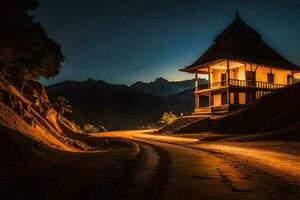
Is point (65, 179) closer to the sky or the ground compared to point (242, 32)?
closer to the ground

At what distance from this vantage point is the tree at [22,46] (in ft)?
70.0

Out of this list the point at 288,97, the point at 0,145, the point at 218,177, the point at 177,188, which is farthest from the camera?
the point at 288,97

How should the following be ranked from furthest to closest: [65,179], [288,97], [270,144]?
[288,97], [270,144], [65,179]

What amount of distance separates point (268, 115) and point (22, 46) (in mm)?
19290

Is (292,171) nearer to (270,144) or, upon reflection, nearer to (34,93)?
(270,144)

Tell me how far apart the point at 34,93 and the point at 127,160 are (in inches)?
919

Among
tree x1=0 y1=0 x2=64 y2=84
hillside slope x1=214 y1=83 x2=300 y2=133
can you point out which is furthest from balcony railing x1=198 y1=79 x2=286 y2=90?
tree x1=0 y1=0 x2=64 y2=84

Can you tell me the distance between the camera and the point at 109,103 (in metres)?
98.7

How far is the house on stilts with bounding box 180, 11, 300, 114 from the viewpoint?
3853 cm

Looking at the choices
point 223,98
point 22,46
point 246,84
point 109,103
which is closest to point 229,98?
point 246,84

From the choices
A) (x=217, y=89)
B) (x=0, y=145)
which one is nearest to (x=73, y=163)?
(x=0, y=145)

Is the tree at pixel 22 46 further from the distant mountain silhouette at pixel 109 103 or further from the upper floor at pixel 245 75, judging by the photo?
the distant mountain silhouette at pixel 109 103

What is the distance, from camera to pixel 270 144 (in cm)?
1958

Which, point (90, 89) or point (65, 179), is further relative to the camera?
point (90, 89)
